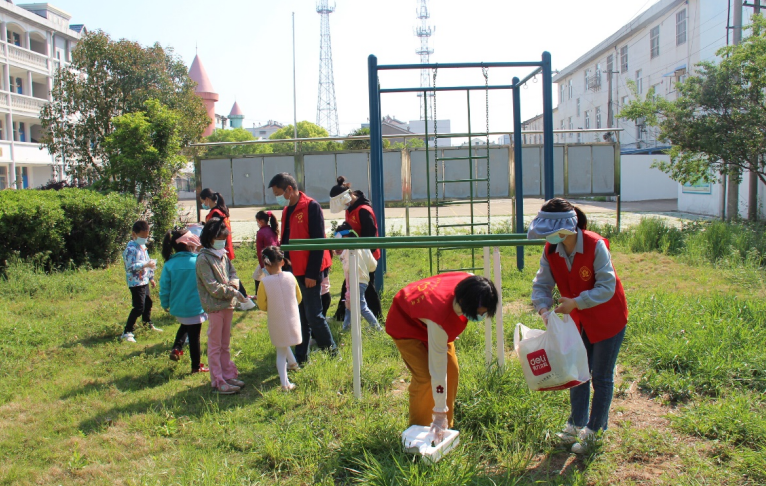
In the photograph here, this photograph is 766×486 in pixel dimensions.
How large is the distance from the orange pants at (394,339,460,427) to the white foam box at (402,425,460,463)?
0.09 m

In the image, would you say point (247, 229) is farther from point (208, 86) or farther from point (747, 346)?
point (208, 86)

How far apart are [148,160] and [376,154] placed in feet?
21.7

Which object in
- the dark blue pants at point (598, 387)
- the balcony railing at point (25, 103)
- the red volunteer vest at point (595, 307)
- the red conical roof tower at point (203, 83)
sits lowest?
the dark blue pants at point (598, 387)

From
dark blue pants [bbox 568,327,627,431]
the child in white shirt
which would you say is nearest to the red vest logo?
dark blue pants [bbox 568,327,627,431]

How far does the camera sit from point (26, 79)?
116 ft

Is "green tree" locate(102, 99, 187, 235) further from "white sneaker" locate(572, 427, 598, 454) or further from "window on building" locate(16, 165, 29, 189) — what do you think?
"window on building" locate(16, 165, 29, 189)

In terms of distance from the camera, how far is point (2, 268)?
919 centimetres

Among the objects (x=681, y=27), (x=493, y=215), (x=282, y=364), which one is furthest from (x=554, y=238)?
(x=681, y=27)

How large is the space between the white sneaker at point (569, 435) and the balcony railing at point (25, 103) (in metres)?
38.1

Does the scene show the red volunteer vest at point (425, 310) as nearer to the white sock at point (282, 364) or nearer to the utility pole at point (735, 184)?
the white sock at point (282, 364)

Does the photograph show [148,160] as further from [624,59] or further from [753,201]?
[624,59]

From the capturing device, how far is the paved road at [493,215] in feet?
53.9

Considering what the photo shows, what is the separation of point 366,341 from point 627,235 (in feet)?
25.6

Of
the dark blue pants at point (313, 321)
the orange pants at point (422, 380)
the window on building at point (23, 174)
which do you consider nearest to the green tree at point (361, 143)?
the dark blue pants at point (313, 321)
